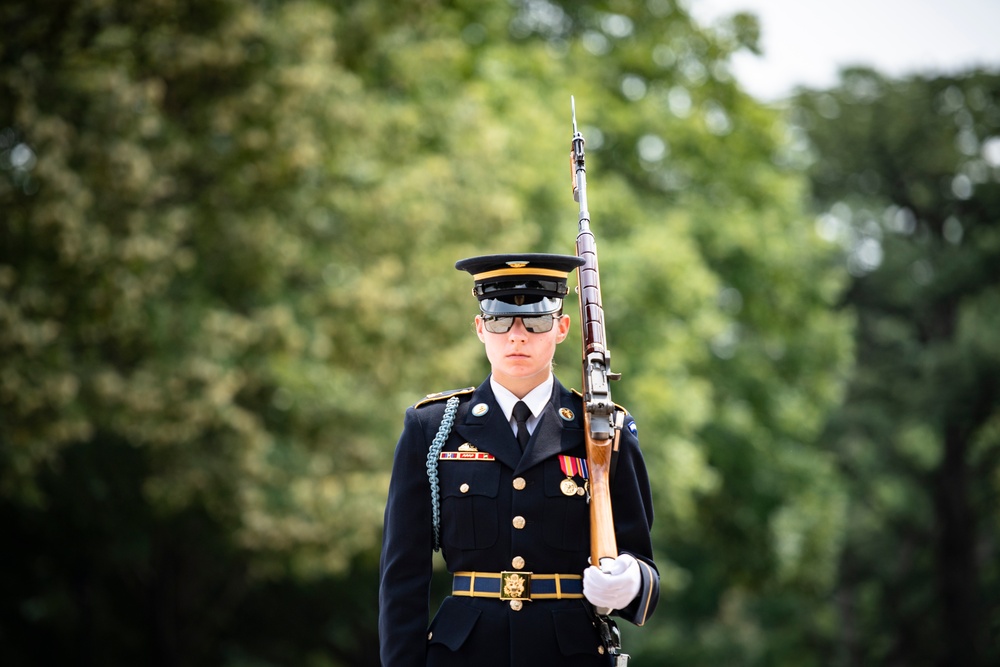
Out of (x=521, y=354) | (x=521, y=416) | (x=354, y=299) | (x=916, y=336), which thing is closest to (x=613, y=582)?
(x=521, y=416)

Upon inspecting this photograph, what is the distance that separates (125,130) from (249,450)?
336 centimetres

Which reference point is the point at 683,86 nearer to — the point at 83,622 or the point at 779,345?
the point at 779,345

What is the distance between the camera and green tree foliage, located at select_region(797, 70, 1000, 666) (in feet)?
83.9

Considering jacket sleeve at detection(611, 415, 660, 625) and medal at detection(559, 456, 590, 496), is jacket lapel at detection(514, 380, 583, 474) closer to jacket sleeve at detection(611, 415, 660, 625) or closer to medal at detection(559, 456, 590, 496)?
medal at detection(559, 456, 590, 496)

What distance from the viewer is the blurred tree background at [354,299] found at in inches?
445

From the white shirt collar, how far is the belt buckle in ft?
1.61

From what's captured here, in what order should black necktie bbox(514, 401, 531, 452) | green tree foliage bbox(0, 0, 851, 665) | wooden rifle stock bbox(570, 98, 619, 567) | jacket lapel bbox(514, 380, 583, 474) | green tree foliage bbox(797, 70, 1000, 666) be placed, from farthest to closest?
1. green tree foliage bbox(797, 70, 1000, 666)
2. green tree foliage bbox(0, 0, 851, 665)
3. black necktie bbox(514, 401, 531, 452)
4. jacket lapel bbox(514, 380, 583, 474)
5. wooden rifle stock bbox(570, 98, 619, 567)

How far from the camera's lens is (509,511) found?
3922 mm

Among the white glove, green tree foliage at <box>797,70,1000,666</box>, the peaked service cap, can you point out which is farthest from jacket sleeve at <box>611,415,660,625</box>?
green tree foliage at <box>797,70,1000,666</box>

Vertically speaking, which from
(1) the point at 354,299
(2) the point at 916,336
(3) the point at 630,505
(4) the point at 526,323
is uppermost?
(2) the point at 916,336

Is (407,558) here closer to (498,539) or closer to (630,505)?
(498,539)

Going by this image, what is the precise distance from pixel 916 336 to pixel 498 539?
965 inches

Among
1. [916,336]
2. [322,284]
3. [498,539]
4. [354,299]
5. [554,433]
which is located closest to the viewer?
[498,539]

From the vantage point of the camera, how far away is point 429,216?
1334cm
